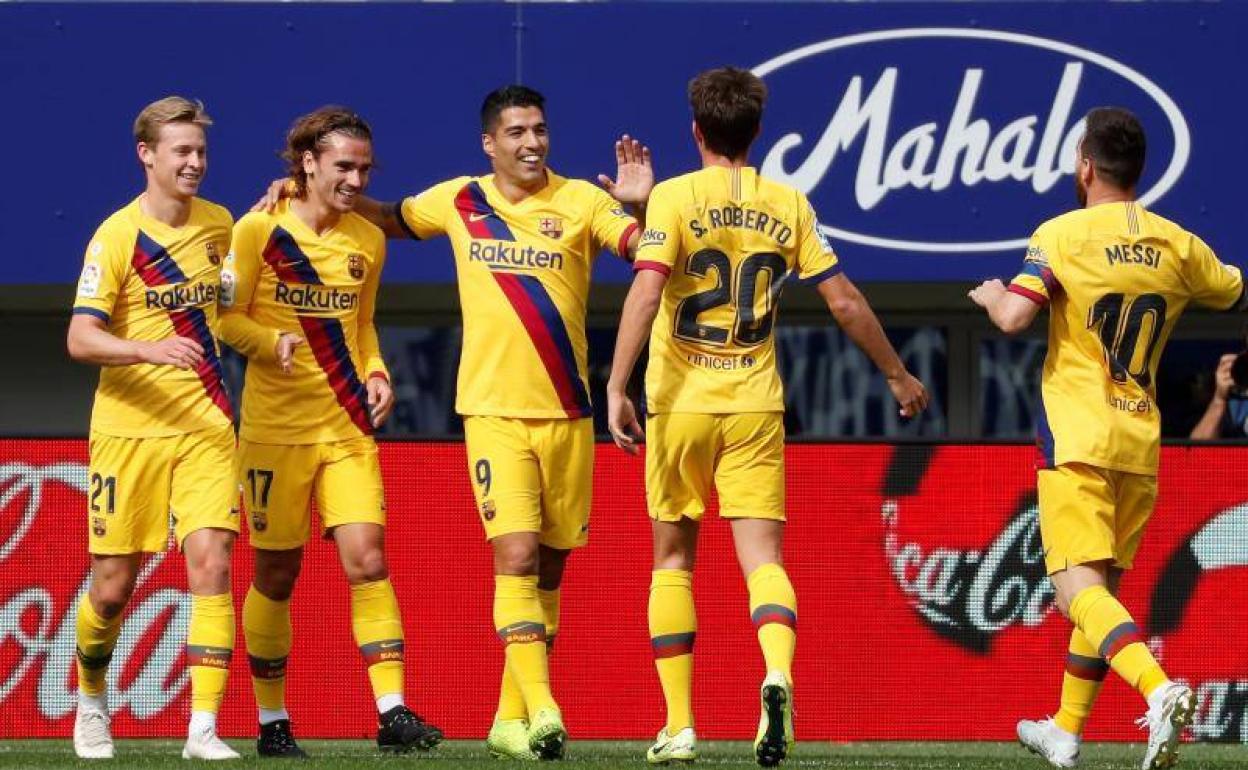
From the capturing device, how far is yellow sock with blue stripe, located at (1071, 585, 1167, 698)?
7.12m

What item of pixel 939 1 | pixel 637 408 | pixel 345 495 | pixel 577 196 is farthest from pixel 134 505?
pixel 939 1

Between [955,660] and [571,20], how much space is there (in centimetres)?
452

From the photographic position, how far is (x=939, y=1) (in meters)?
12.4

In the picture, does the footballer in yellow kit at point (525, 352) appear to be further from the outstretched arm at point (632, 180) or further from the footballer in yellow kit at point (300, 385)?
the footballer in yellow kit at point (300, 385)

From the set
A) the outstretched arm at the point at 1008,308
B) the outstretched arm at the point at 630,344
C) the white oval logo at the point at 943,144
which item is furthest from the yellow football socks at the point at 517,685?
the white oval logo at the point at 943,144

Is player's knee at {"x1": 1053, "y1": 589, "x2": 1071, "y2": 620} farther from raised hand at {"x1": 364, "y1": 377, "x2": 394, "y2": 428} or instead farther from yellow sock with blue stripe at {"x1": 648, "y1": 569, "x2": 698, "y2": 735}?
raised hand at {"x1": 364, "y1": 377, "x2": 394, "y2": 428}

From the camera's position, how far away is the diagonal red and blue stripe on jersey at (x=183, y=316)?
25.6ft

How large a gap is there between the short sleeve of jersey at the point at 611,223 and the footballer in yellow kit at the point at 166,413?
128cm

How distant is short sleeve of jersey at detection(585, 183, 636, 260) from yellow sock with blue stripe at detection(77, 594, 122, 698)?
82.1 inches

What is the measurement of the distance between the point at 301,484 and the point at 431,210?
1.07 metres

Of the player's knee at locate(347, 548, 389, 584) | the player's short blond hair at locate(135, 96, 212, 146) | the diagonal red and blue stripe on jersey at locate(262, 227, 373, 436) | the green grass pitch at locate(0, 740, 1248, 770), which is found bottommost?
the green grass pitch at locate(0, 740, 1248, 770)

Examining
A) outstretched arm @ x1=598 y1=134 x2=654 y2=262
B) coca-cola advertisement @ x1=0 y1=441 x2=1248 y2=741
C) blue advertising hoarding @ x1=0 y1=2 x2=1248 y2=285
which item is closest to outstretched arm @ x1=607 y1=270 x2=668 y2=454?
outstretched arm @ x1=598 y1=134 x2=654 y2=262

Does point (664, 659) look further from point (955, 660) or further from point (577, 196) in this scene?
point (955, 660)

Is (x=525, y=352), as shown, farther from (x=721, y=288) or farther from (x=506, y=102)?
(x=506, y=102)
